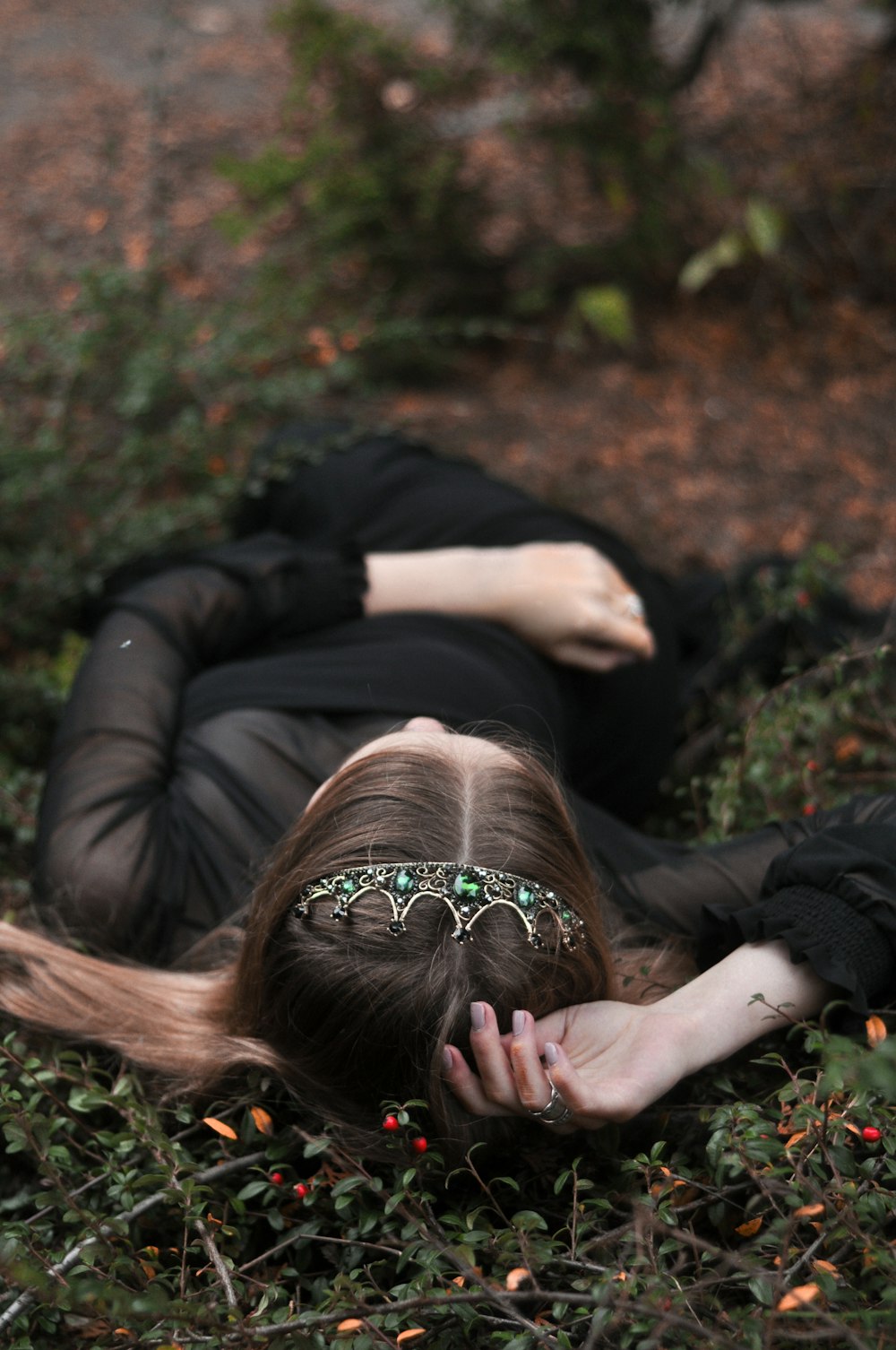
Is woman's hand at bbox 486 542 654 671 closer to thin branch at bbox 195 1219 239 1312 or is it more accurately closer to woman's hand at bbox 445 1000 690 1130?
woman's hand at bbox 445 1000 690 1130

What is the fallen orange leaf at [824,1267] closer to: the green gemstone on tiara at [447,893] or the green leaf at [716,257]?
the green gemstone on tiara at [447,893]

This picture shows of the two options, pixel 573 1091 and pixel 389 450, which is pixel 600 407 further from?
pixel 573 1091

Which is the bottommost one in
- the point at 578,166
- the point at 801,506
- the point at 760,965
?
the point at 801,506

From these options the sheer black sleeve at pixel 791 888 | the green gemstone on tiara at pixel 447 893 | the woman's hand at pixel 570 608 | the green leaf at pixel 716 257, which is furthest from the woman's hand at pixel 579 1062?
the green leaf at pixel 716 257

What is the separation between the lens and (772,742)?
2559mm

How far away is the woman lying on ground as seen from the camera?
1704 mm

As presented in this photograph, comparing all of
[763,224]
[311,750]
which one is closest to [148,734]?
[311,750]

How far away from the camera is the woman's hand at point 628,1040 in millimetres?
1645

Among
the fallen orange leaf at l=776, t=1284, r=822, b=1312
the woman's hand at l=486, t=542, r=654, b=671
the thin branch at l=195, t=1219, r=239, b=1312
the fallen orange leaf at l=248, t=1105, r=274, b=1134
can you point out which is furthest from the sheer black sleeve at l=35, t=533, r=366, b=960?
the fallen orange leaf at l=776, t=1284, r=822, b=1312

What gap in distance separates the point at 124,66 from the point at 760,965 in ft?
20.2

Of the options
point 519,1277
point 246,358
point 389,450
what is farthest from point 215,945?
point 246,358

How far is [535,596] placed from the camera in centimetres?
268

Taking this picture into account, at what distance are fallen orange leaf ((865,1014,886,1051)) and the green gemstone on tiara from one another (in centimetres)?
48

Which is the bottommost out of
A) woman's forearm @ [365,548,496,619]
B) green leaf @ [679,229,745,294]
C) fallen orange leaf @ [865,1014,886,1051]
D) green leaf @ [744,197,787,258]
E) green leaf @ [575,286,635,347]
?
fallen orange leaf @ [865,1014,886,1051]
